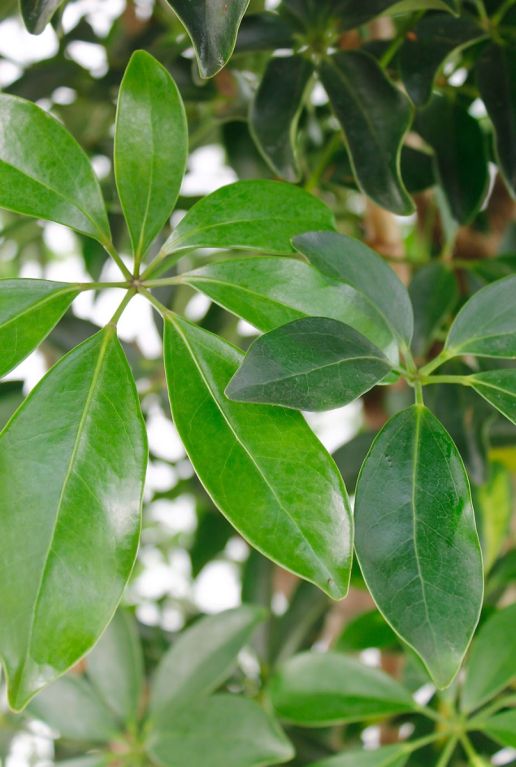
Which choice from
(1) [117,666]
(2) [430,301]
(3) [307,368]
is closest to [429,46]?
(2) [430,301]

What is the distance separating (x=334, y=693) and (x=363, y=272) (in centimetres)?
33

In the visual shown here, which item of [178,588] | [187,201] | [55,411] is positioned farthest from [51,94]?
[178,588]

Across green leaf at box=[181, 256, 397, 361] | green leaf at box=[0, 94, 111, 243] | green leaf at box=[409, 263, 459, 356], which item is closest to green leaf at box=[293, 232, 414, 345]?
green leaf at box=[181, 256, 397, 361]

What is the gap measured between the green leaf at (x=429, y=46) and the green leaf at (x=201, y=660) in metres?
0.38

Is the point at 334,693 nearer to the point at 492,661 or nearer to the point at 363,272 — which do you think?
the point at 492,661

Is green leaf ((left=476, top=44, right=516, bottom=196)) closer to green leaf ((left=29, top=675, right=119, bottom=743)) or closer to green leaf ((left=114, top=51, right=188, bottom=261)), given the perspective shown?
Answer: green leaf ((left=114, top=51, right=188, bottom=261))

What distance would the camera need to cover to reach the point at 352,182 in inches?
29.7

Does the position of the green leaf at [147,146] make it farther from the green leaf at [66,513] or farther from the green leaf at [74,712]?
the green leaf at [74,712]

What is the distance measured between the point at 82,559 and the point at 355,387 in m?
0.14

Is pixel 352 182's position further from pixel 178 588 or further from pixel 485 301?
pixel 178 588

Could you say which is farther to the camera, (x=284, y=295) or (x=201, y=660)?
(x=201, y=660)

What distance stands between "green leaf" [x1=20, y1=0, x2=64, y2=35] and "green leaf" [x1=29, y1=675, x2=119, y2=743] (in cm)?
49

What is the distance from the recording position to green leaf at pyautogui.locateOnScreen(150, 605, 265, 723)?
657mm

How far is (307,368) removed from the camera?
0.38m
